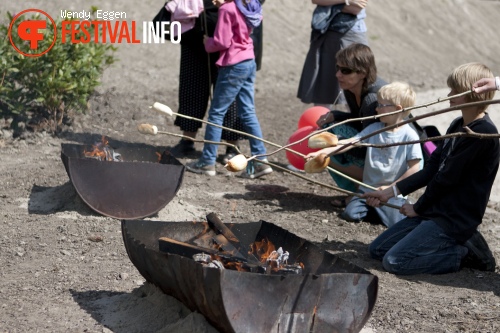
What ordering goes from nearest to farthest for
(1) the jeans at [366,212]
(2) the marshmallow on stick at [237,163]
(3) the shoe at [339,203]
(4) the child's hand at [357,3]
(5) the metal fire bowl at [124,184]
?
1. (2) the marshmallow on stick at [237,163]
2. (5) the metal fire bowl at [124,184]
3. (1) the jeans at [366,212]
4. (3) the shoe at [339,203]
5. (4) the child's hand at [357,3]

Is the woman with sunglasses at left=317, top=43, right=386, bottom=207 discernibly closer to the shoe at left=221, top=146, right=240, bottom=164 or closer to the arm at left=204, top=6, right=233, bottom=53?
the arm at left=204, top=6, right=233, bottom=53

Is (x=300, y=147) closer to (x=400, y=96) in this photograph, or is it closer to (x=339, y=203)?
(x=339, y=203)

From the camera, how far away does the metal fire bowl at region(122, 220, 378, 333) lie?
392cm

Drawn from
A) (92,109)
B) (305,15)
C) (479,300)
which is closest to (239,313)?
(479,300)

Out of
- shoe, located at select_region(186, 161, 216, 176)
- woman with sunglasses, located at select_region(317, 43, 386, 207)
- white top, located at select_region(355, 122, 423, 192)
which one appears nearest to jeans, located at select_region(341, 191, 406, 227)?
white top, located at select_region(355, 122, 423, 192)

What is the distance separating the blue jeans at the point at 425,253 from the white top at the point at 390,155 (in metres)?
0.98

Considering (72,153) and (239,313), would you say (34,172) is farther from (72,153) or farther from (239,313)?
(239,313)

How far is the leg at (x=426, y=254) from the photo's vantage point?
5586 mm

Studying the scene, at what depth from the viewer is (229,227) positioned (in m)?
4.95

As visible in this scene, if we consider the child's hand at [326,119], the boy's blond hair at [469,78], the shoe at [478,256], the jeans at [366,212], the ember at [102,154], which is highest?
the boy's blond hair at [469,78]

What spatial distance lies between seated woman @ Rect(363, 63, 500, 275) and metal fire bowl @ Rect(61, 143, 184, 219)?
1493mm

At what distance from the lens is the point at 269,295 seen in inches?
156

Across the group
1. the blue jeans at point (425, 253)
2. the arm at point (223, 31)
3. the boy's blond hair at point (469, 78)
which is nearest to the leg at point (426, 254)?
the blue jeans at point (425, 253)

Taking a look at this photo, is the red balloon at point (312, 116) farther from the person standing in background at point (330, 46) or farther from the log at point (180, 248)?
the log at point (180, 248)
